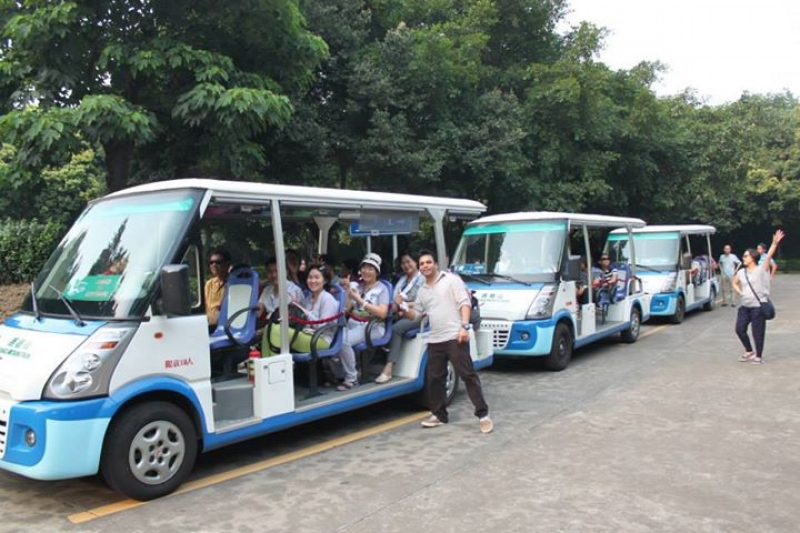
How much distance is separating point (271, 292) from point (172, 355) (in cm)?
217

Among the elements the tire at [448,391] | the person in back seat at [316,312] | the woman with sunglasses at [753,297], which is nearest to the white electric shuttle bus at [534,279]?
the tire at [448,391]

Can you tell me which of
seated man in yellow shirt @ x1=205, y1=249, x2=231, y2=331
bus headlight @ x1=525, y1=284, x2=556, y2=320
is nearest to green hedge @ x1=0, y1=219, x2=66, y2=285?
seated man in yellow shirt @ x1=205, y1=249, x2=231, y2=331

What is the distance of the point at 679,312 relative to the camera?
15.3 meters

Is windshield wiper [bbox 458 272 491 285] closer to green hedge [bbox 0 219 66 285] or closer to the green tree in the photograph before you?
the green tree

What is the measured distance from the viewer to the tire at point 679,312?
1512 cm

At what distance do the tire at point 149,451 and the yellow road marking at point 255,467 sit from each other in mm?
131

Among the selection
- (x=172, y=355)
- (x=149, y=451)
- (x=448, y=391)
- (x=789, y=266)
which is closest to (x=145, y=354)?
(x=172, y=355)

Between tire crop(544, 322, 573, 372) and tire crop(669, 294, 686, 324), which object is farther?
tire crop(669, 294, 686, 324)

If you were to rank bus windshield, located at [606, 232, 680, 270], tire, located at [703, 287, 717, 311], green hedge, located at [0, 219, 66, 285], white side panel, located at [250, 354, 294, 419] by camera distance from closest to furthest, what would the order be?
white side panel, located at [250, 354, 294, 419] → green hedge, located at [0, 219, 66, 285] → bus windshield, located at [606, 232, 680, 270] → tire, located at [703, 287, 717, 311]

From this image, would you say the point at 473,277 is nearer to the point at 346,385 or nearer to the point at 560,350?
the point at 560,350

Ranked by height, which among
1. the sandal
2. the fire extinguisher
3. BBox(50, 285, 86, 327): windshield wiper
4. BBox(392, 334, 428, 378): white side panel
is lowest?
the sandal

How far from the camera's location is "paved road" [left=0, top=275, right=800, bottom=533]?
434 cm

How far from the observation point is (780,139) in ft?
115

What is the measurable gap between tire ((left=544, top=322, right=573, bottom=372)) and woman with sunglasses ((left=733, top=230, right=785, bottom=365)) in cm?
257
